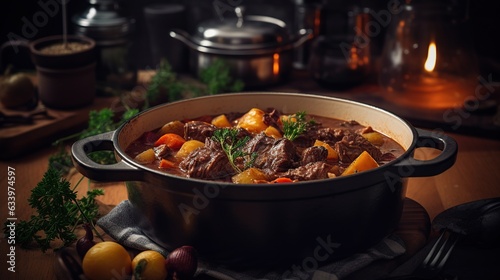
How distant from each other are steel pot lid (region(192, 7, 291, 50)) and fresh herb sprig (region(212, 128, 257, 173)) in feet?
4.80

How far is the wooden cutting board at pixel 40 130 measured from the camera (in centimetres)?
297

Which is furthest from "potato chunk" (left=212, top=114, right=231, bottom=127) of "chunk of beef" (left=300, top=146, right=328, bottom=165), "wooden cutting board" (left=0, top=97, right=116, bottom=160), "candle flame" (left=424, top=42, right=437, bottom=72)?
"candle flame" (left=424, top=42, right=437, bottom=72)

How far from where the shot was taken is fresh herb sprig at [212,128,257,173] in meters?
2.14

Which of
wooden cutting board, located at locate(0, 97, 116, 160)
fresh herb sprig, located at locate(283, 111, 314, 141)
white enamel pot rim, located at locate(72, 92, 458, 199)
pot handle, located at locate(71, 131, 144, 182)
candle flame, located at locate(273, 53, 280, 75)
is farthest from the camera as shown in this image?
candle flame, located at locate(273, 53, 280, 75)

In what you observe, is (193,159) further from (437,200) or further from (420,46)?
(420,46)

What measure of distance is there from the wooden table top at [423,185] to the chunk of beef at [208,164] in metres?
0.50

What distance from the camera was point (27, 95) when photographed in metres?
3.30

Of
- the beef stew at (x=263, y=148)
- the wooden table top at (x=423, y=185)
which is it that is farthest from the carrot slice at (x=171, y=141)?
the wooden table top at (x=423, y=185)

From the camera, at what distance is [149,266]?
1.85 m

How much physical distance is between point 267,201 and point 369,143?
68cm

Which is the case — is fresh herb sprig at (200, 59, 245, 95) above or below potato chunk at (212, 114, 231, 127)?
below

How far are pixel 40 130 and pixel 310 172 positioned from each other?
1568mm

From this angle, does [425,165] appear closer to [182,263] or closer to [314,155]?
[314,155]

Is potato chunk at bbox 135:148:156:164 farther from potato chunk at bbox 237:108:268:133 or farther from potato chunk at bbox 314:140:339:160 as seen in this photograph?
potato chunk at bbox 314:140:339:160
